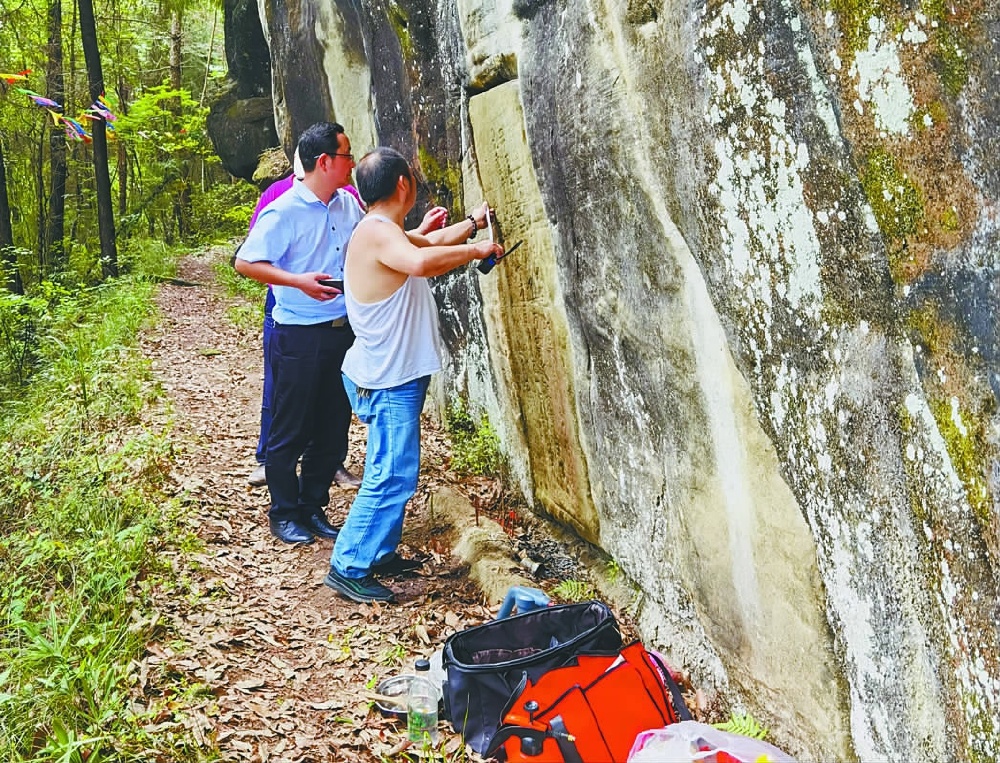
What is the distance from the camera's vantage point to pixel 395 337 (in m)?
4.36

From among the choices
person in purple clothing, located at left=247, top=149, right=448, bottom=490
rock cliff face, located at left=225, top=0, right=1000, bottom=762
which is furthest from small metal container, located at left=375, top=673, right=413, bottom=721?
person in purple clothing, located at left=247, top=149, right=448, bottom=490

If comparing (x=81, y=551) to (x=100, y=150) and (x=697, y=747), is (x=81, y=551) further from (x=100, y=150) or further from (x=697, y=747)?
(x=100, y=150)

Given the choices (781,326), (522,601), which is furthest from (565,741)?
(781,326)

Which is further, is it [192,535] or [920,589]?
[192,535]

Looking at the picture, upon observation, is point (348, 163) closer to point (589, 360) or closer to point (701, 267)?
point (589, 360)

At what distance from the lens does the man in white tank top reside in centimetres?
425

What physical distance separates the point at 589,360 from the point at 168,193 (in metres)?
21.0

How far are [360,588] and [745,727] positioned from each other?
7.02 ft

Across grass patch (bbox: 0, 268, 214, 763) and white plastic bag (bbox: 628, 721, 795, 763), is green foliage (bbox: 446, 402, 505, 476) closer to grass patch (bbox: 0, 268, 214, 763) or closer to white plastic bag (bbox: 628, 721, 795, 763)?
grass patch (bbox: 0, 268, 214, 763)

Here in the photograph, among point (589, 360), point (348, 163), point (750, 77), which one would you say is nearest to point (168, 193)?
point (348, 163)

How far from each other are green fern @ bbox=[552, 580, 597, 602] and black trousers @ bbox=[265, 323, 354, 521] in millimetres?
1716

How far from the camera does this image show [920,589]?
2.44 meters

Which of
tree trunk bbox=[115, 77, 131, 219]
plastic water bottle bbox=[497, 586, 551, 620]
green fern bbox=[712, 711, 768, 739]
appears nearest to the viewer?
green fern bbox=[712, 711, 768, 739]

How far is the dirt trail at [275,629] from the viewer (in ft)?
11.7
